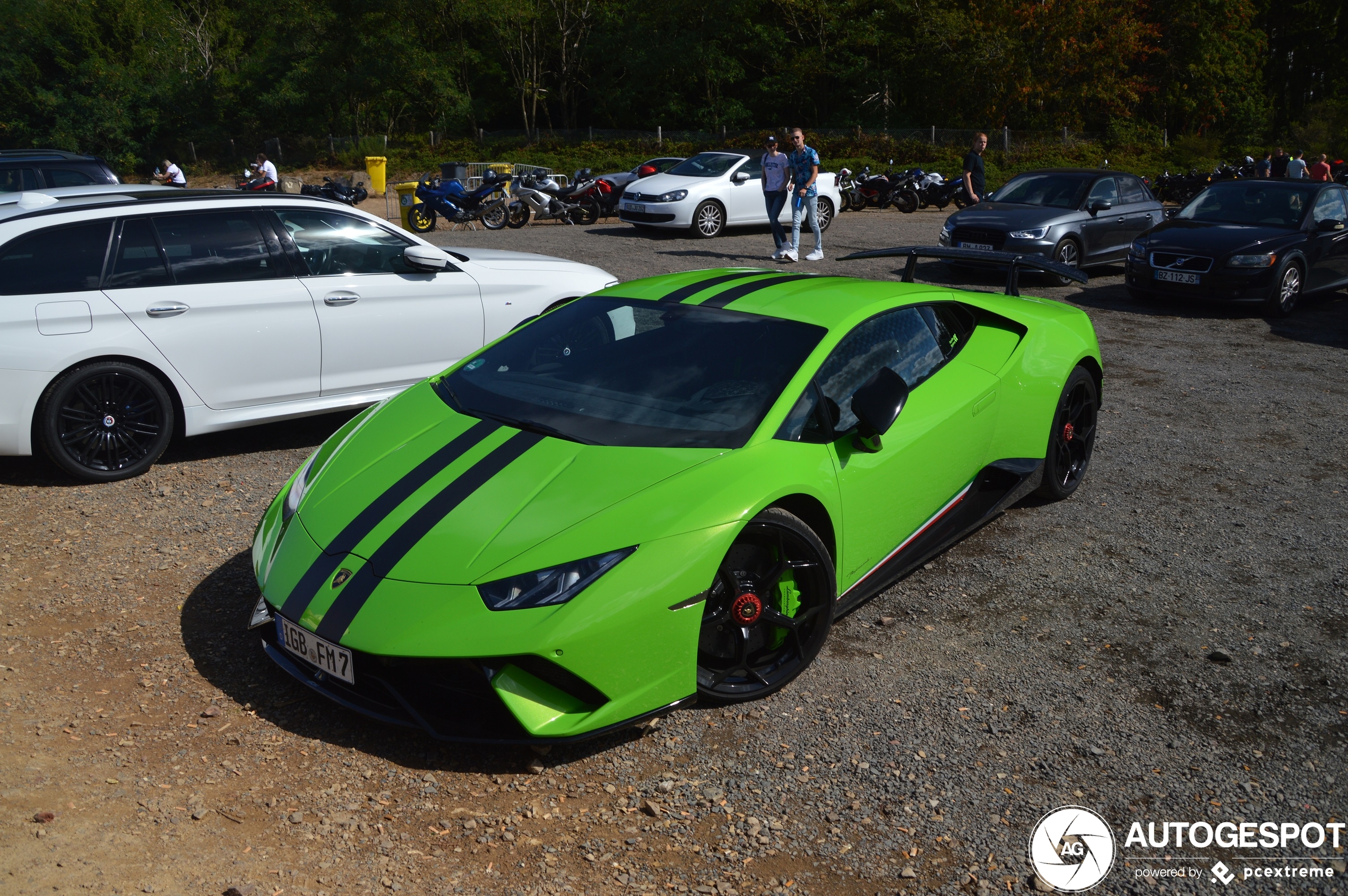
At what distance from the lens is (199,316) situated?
19.5ft

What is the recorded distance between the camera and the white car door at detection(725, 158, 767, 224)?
59.9 ft

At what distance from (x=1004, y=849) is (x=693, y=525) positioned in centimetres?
132

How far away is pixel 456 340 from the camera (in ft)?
22.8

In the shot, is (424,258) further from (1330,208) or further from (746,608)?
(1330,208)

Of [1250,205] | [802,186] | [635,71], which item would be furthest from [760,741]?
[635,71]

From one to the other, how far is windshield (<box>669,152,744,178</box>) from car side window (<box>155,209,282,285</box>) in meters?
13.0

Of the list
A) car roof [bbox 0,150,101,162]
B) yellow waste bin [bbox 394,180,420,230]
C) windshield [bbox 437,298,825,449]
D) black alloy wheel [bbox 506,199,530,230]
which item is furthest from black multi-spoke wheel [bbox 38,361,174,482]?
black alloy wheel [bbox 506,199,530,230]

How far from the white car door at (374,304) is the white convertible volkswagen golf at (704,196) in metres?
11.2

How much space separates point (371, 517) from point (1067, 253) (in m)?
12.1

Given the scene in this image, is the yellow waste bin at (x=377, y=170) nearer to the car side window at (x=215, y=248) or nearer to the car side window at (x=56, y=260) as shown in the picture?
the car side window at (x=215, y=248)

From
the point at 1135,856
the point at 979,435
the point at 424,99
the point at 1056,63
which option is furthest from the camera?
the point at 424,99

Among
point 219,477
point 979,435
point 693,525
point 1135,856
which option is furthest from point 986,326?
point 219,477

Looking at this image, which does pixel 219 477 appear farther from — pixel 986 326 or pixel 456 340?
pixel 986 326

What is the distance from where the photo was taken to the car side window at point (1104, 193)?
547 inches
